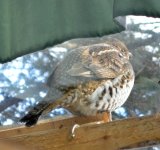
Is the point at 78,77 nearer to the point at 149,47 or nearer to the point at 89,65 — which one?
the point at 89,65

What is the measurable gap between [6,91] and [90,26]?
51.9 inches

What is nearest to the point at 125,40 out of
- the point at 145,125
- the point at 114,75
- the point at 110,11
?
the point at 114,75

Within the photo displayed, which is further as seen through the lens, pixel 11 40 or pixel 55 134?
pixel 55 134

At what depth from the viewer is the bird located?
2.20 metres

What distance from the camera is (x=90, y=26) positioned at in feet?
4.36

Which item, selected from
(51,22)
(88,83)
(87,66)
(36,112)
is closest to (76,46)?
(87,66)

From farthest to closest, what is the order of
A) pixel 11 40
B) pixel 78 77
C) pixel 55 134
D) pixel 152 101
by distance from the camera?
pixel 152 101
pixel 78 77
pixel 55 134
pixel 11 40

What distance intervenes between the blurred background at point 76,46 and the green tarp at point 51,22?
3.28ft

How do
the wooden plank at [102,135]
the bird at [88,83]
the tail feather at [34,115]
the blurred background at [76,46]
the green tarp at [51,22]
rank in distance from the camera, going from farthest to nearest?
the blurred background at [76,46]
the bird at [88,83]
the tail feather at [34,115]
the wooden plank at [102,135]
the green tarp at [51,22]

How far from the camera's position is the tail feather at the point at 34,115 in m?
2.02

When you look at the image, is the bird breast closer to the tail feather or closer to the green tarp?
the tail feather

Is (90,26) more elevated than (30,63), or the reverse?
(90,26)

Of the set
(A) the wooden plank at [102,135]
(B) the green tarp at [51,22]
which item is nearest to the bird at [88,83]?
(A) the wooden plank at [102,135]

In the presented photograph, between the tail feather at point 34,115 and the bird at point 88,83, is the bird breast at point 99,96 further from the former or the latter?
the tail feather at point 34,115
